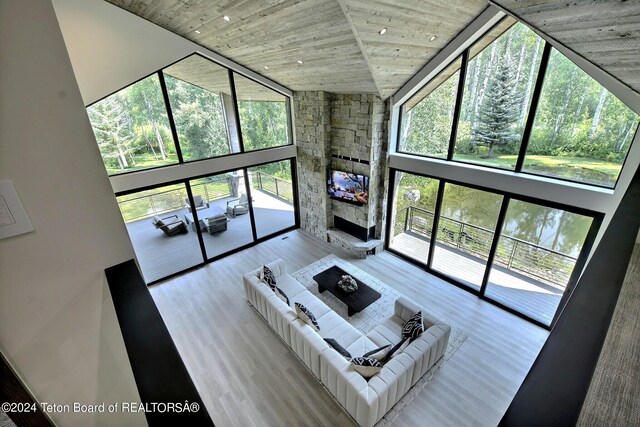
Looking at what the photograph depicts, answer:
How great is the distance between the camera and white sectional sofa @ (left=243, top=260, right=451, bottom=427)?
3.05m

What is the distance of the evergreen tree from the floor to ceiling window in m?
4.25

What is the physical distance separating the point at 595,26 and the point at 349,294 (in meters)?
4.20

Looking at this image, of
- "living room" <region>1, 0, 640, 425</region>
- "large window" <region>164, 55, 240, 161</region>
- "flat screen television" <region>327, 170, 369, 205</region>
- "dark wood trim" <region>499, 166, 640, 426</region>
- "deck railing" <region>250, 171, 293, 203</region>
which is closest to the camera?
"dark wood trim" <region>499, 166, 640, 426</region>

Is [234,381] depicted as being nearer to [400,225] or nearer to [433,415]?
[433,415]

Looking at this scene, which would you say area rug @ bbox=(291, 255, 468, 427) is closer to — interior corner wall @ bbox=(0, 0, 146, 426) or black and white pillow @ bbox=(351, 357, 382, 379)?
black and white pillow @ bbox=(351, 357, 382, 379)

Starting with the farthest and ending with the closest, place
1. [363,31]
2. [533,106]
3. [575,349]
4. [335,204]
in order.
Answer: [335,204]
[533,106]
[363,31]
[575,349]

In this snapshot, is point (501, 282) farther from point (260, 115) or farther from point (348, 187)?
point (260, 115)

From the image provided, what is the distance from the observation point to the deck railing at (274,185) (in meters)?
7.03

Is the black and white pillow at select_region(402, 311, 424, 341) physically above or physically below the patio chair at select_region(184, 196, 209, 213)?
Answer: below

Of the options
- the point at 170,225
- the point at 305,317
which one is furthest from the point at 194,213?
→ the point at 305,317

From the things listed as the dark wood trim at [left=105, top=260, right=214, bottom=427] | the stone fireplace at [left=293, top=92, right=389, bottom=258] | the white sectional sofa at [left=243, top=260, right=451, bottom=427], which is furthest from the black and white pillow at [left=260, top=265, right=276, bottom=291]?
the dark wood trim at [left=105, top=260, right=214, bottom=427]

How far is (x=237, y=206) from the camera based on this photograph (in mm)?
7633

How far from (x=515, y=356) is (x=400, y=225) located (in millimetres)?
3115

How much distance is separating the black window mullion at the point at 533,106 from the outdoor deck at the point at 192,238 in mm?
5379
